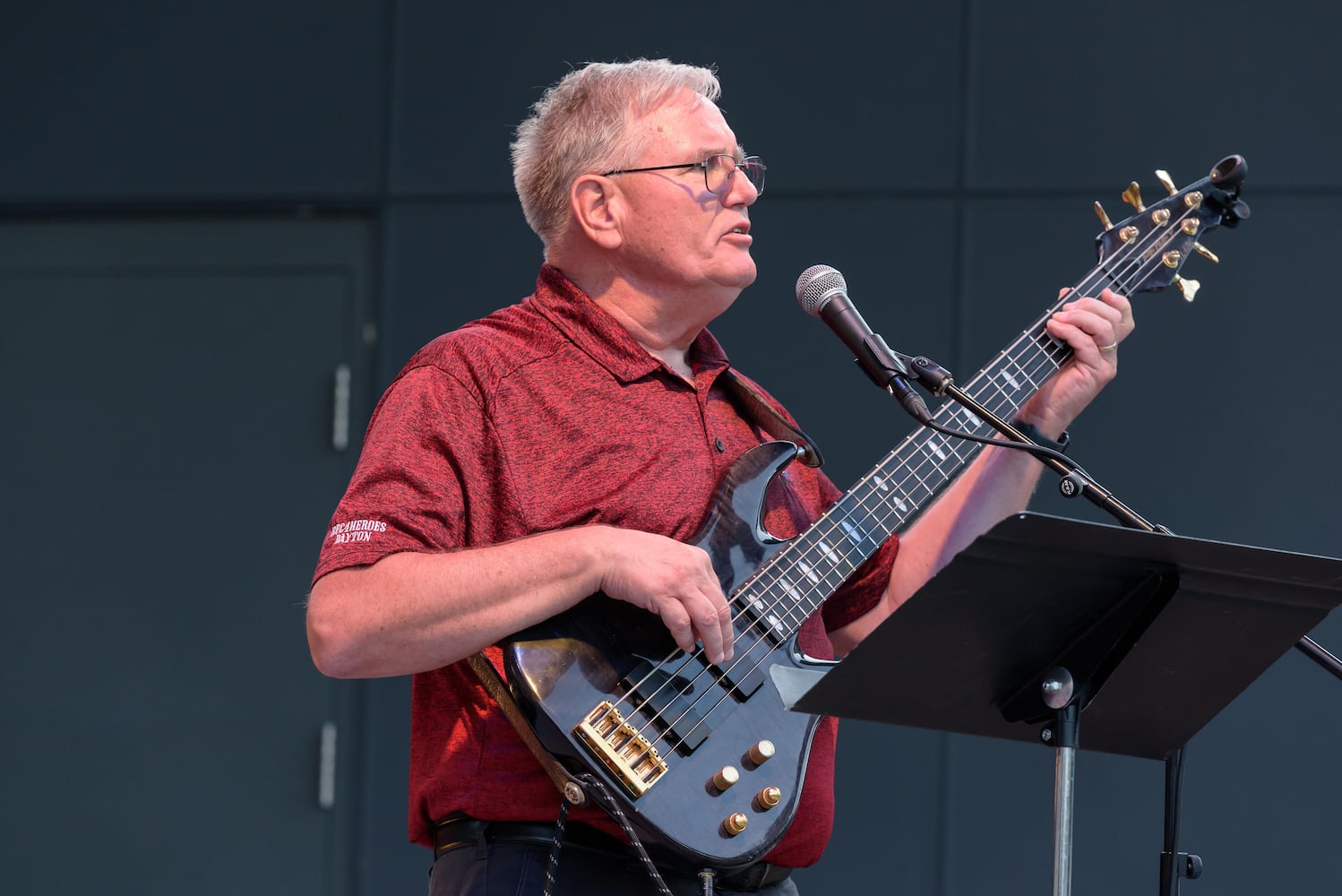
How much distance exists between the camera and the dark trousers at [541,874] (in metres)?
1.73

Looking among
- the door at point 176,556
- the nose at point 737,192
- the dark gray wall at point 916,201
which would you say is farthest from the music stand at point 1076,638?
the door at point 176,556

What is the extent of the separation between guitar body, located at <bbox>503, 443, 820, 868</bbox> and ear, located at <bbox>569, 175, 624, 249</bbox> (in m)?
0.49

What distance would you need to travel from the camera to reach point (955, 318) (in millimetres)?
3490

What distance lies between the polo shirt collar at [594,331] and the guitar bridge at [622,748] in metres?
0.49

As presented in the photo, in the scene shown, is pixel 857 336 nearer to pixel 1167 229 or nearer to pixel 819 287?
pixel 819 287

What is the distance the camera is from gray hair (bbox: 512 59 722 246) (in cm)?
A: 211

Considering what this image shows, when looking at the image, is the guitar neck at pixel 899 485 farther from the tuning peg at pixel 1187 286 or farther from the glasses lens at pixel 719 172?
the glasses lens at pixel 719 172

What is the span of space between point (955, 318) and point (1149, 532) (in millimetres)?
2159

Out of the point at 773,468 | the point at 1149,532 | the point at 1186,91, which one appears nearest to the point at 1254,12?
the point at 1186,91

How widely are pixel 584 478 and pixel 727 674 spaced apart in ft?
1.00

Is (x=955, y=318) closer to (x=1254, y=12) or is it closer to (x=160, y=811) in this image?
(x=1254, y=12)

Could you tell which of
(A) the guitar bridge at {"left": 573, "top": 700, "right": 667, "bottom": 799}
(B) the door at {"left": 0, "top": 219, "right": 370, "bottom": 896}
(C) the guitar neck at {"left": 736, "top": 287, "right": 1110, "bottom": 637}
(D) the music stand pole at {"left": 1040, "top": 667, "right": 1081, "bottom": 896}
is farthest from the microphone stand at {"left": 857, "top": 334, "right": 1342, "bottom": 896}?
(B) the door at {"left": 0, "top": 219, "right": 370, "bottom": 896}

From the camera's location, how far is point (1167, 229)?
85.4 inches

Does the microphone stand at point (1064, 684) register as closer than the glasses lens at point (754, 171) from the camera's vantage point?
Yes
